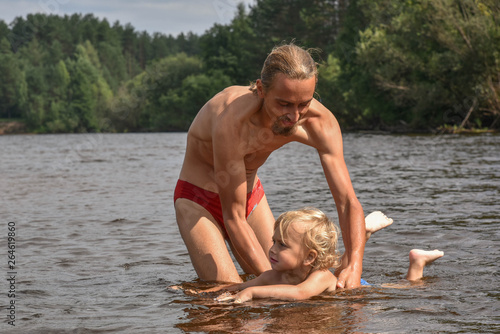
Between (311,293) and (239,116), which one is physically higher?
(239,116)

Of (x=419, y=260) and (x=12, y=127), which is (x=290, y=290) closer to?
(x=419, y=260)

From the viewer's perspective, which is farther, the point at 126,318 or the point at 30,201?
the point at 30,201

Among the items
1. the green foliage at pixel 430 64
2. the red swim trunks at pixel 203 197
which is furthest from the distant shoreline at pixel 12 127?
the red swim trunks at pixel 203 197

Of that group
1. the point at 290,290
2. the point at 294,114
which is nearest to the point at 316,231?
the point at 290,290

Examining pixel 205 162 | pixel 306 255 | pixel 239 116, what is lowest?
pixel 306 255

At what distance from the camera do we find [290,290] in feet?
15.5

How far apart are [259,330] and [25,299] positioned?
2.14 m

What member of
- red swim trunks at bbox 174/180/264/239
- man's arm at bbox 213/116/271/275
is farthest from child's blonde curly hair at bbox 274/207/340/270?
red swim trunks at bbox 174/180/264/239

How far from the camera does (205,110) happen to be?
522 cm

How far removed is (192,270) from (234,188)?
1670mm

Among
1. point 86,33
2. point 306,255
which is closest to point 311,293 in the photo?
point 306,255

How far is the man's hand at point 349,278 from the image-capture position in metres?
5.01

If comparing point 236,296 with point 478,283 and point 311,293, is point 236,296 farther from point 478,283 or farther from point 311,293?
point 478,283

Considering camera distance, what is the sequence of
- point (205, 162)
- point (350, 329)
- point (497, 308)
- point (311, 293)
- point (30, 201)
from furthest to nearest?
point (30, 201) < point (205, 162) < point (311, 293) < point (497, 308) < point (350, 329)
